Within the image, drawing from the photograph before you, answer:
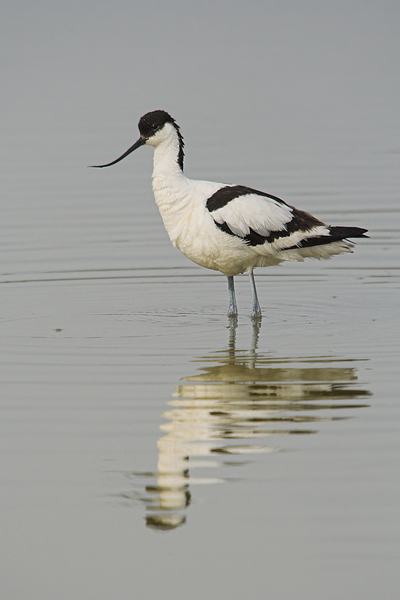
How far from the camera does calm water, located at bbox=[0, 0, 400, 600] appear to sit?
5551 millimetres

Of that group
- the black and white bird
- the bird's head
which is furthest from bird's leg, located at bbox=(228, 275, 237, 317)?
the bird's head

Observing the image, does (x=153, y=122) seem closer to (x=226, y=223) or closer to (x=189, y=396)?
(x=226, y=223)

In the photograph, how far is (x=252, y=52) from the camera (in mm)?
39469

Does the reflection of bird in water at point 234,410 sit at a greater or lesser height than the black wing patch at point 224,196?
lesser

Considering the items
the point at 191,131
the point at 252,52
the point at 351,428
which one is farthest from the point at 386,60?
the point at 351,428

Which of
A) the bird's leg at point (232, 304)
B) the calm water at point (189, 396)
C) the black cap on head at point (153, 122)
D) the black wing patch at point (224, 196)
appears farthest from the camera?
the bird's leg at point (232, 304)

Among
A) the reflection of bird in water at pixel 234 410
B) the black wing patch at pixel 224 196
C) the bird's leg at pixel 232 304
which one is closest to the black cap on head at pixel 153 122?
the black wing patch at pixel 224 196

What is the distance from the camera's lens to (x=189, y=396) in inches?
317

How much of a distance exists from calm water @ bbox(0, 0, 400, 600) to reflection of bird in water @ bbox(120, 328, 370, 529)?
0.02 metres

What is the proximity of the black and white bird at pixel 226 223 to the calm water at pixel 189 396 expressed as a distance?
58 cm

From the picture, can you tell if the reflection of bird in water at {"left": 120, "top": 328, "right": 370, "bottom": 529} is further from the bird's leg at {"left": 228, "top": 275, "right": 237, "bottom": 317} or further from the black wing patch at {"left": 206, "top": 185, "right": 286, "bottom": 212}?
the black wing patch at {"left": 206, "top": 185, "right": 286, "bottom": 212}

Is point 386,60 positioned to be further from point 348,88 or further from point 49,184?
point 49,184

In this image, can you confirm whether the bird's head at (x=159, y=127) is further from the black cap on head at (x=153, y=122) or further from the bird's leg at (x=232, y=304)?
the bird's leg at (x=232, y=304)

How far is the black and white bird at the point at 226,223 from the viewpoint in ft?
33.3
